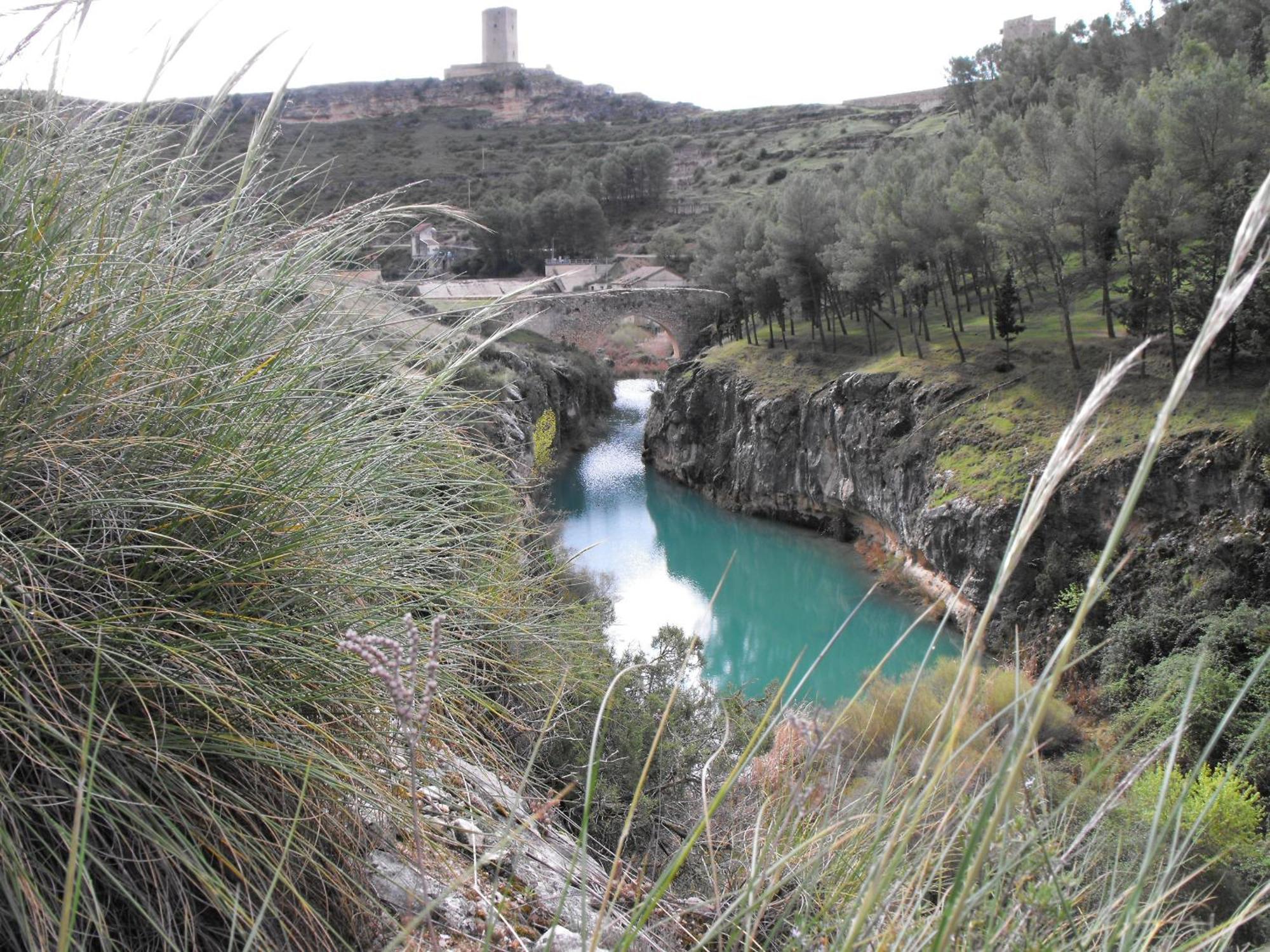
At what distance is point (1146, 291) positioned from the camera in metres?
15.3

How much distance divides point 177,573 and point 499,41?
87164mm

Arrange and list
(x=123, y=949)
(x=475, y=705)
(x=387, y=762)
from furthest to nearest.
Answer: (x=475, y=705), (x=387, y=762), (x=123, y=949)

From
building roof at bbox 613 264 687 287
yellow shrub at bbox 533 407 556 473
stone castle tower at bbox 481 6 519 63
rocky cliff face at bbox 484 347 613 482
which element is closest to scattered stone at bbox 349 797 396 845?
yellow shrub at bbox 533 407 556 473

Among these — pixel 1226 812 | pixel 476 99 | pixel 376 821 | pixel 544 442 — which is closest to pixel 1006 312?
pixel 1226 812

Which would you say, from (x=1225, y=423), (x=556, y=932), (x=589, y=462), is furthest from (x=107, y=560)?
(x=589, y=462)

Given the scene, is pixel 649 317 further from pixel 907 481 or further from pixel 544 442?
pixel 544 442

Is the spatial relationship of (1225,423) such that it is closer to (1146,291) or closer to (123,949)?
(1146,291)

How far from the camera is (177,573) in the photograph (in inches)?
55.5

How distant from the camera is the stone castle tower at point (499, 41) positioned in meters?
78.8

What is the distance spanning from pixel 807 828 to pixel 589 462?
91.7ft

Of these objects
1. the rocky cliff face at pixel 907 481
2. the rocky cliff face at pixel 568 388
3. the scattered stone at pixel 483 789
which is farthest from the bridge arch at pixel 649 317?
the scattered stone at pixel 483 789

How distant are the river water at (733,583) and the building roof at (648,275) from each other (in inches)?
476

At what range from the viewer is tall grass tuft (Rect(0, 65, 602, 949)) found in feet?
3.84

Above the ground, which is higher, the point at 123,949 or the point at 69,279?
the point at 69,279
